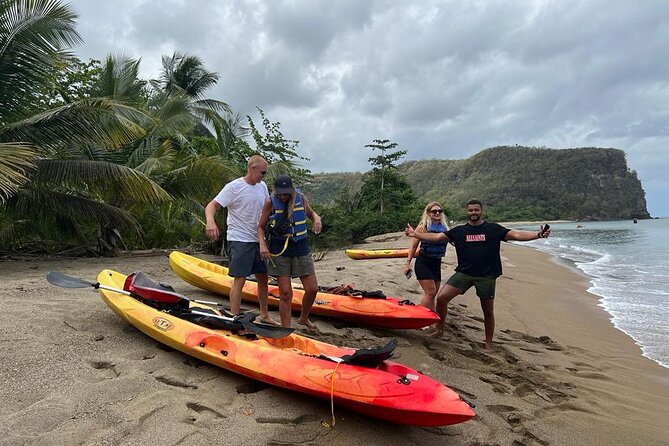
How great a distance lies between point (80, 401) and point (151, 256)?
9318mm

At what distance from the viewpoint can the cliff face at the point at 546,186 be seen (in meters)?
91.7

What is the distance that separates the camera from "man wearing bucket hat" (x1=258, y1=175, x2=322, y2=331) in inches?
179

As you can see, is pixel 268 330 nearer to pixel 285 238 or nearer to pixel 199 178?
pixel 285 238

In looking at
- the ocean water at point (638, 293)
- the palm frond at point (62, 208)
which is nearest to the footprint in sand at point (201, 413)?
the ocean water at point (638, 293)

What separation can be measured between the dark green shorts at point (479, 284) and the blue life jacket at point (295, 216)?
184 centimetres

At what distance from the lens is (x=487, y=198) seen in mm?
95125

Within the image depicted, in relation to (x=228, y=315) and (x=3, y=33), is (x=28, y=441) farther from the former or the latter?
(x=3, y=33)

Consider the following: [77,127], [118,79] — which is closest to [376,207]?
[118,79]

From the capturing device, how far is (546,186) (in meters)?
95.4

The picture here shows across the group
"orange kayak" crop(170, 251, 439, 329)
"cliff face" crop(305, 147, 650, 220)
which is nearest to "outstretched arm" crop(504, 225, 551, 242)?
"orange kayak" crop(170, 251, 439, 329)

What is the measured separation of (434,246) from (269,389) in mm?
2776

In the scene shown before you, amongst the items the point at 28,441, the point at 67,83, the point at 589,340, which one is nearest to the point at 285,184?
the point at 28,441

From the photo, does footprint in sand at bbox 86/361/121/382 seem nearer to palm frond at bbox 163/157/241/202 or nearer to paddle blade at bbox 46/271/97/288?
paddle blade at bbox 46/271/97/288

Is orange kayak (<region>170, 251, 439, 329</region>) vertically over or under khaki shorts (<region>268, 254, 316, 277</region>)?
under
